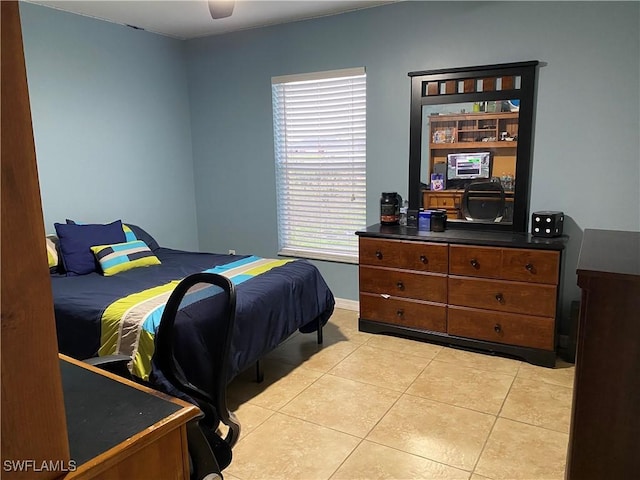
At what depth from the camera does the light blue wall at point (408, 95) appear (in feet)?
10.5

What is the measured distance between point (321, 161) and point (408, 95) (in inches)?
40.0

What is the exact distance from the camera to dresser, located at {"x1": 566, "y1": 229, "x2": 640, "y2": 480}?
1.33m

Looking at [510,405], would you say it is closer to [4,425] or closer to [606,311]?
[606,311]

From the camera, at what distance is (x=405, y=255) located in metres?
3.58

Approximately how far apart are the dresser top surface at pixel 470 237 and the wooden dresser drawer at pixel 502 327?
499 millimetres

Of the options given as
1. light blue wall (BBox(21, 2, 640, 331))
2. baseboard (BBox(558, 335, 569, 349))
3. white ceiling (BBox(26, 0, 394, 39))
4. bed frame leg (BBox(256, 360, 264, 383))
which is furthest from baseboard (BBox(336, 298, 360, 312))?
white ceiling (BBox(26, 0, 394, 39))

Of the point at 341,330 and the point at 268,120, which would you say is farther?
the point at 268,120

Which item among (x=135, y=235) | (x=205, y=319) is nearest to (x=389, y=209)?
(x=205, y=319)

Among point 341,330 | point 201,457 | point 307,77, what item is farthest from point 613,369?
point 307,77

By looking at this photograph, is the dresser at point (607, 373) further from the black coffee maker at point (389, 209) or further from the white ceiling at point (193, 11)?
the white ceiling at point (193, 11)

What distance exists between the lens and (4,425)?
2.43 feet

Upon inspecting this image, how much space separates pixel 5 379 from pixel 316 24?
404cm

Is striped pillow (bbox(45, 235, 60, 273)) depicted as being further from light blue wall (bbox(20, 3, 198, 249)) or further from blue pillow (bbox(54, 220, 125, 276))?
light blue wall (bbox(20, 3, 198, 249))

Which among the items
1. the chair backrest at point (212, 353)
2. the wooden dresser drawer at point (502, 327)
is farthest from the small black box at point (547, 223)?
the chair backrest at point (212, 353)
